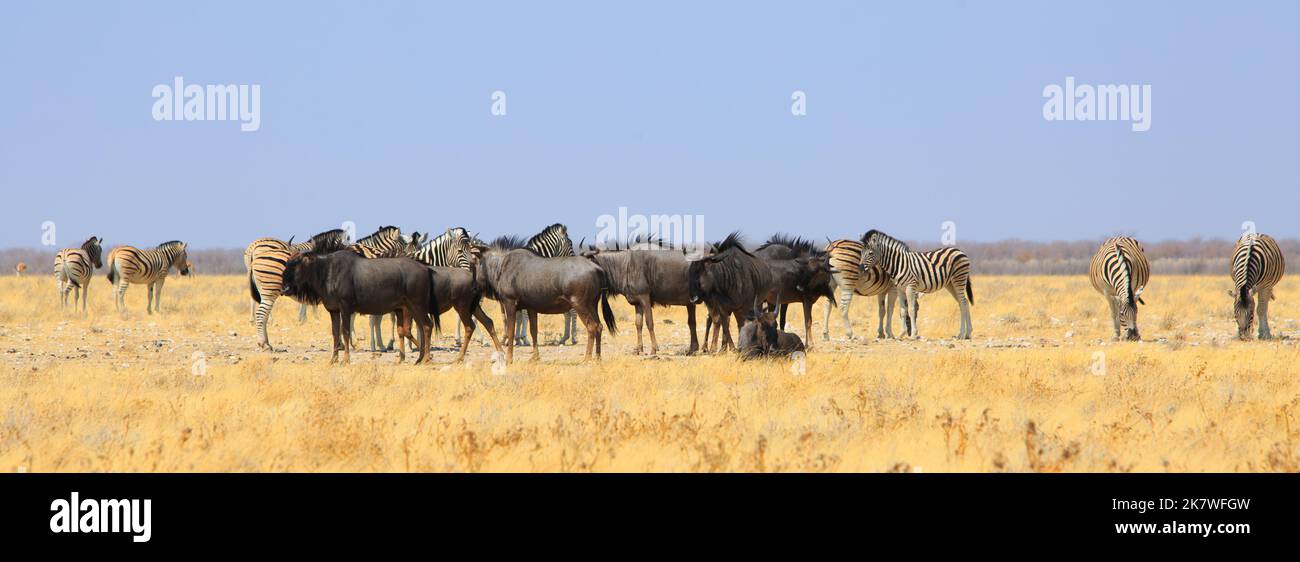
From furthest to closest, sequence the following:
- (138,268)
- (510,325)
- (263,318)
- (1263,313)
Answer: (138,268) < (1263,313) < (263,318) < (510,325)

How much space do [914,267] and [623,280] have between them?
7954mm

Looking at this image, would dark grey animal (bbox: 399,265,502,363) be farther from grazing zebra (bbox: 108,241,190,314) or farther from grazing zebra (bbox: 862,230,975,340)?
grazing zebra (bbox: 108,241,190,314)

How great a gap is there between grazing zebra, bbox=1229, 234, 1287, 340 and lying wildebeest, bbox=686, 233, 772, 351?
8094 millimetres

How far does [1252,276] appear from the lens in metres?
21.9

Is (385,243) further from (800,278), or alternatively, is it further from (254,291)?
(800,278)

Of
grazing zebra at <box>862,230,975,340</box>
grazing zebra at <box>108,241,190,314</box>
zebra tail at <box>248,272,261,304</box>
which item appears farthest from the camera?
grazing zebra at <box>108,241,190,314</box>

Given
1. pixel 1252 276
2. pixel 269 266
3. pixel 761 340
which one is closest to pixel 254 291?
pixel 269 266

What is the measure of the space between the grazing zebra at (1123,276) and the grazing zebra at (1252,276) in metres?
1.47

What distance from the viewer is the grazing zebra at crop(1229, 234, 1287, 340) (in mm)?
21641

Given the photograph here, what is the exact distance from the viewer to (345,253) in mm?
17891

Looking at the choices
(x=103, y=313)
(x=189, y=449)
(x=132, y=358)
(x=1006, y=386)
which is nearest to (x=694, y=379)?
(x=1006, y=386)

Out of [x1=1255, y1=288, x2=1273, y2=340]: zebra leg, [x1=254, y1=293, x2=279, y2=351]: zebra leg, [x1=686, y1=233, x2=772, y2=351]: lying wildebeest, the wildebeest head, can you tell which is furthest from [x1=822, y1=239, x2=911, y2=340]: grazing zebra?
the wildebeest head

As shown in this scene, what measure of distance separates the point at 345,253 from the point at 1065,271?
3090 inches
